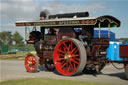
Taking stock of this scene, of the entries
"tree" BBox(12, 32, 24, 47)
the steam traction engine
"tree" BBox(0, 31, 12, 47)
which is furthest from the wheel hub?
"tree" BBox(0, 31, 12, 47)

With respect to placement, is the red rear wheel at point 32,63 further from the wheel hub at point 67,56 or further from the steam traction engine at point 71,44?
the wheel hub at point 67,56

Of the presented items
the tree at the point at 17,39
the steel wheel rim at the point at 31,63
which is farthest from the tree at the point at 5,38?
the steel wheel rim at the point at 31,63

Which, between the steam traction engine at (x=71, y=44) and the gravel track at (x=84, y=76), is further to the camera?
the steam traction engine at (x=71, y=44)

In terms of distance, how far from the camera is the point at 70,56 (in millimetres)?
12148

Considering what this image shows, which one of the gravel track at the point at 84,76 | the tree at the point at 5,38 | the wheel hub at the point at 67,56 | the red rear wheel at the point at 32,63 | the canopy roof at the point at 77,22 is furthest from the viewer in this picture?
the tree at the point at 5,38

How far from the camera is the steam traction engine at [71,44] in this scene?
11.7 meters

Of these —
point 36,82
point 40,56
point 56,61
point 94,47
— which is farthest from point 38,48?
point 36,82

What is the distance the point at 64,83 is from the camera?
9266 mm

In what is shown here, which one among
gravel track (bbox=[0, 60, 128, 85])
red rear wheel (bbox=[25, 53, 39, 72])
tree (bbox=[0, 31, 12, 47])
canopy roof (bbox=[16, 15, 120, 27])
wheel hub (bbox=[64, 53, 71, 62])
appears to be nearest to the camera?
gravel track (bbox=[0, 60, 128, 85])

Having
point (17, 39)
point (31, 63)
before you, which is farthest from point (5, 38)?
point (31, 63)

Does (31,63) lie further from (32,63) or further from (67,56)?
(67,56)

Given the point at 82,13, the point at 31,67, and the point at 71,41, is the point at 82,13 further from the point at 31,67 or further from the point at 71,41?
the point at 31,67

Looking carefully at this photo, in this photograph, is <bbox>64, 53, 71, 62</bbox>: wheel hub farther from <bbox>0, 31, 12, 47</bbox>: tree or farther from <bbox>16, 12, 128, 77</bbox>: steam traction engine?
<bbox>0, 31, 12, 47</bbox>: tree

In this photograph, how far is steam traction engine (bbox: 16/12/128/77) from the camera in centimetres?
1168
